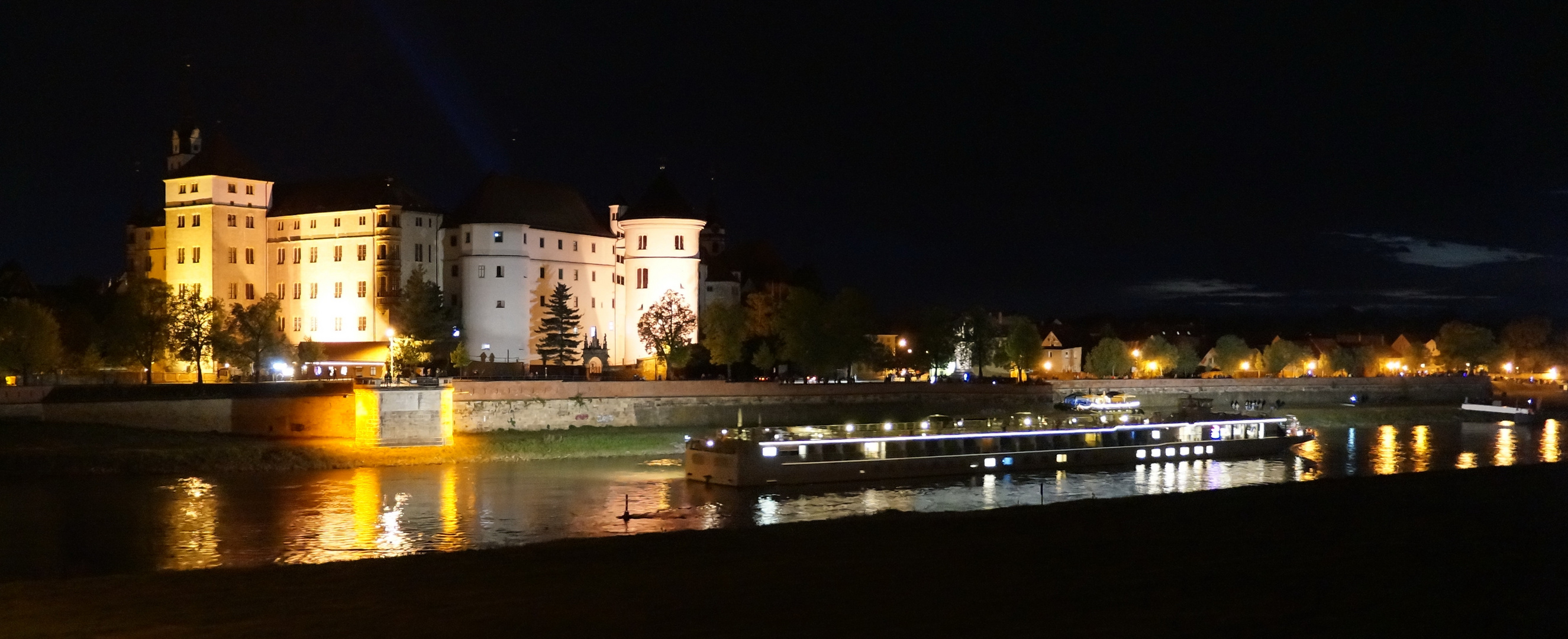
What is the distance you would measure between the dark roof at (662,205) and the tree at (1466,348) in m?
69.1

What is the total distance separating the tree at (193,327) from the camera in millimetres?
61219

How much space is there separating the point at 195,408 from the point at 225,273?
24333 millimetres

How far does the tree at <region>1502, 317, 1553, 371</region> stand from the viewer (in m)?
119

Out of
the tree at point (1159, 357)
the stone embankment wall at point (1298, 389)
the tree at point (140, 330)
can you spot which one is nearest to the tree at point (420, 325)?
the tree at point (140, 330)

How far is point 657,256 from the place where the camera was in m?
74.5

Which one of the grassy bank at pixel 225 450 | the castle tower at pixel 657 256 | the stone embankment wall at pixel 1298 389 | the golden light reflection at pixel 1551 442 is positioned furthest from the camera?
the stone embankment wall at pixel 1298 389

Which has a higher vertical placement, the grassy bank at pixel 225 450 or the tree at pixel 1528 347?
the tree at pixel 1528 347

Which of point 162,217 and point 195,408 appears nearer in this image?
point 195,408

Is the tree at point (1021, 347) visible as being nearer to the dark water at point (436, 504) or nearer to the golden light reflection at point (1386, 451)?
the golden light reflection at point (1386, 451)

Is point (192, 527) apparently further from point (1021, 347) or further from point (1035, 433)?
point (1021, 347)

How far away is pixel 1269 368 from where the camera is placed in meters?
103

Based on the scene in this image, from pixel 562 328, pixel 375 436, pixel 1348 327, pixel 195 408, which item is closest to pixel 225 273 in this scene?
pixel 562 328

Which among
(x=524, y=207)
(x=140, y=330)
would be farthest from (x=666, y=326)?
(x=140, y=330)

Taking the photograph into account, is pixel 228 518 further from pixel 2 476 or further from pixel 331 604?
pixel 331 604
